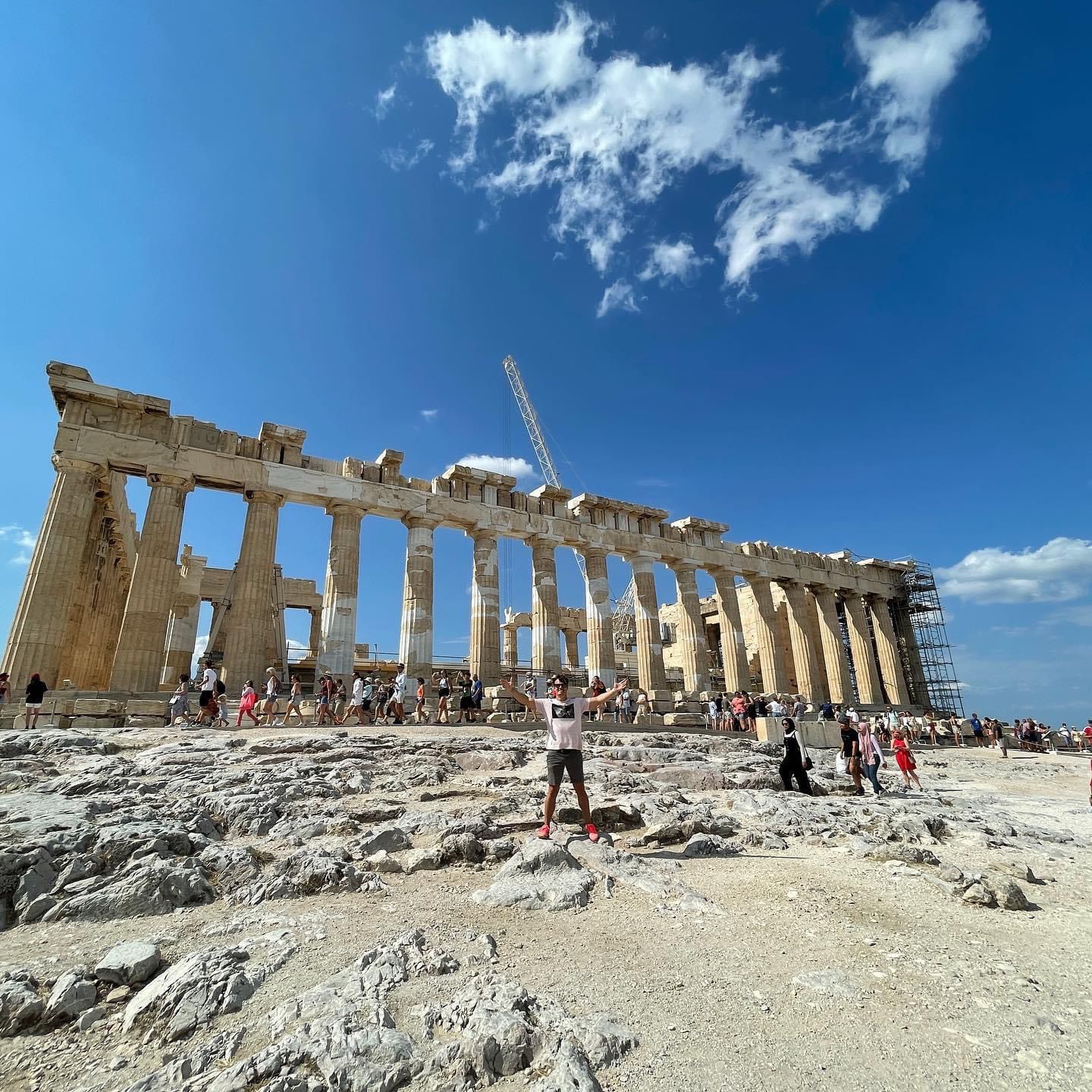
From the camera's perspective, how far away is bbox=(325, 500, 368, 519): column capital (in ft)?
79.7

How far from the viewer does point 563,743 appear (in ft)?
21.4

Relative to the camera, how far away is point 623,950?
3.91 meters

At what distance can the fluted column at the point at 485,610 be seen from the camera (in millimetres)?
25109

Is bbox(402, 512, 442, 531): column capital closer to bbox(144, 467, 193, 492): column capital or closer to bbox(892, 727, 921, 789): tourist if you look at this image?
bbox(144, 467, 193, 492): column capital

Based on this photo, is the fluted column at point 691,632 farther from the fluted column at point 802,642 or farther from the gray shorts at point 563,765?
the gray shorts at point 563,765

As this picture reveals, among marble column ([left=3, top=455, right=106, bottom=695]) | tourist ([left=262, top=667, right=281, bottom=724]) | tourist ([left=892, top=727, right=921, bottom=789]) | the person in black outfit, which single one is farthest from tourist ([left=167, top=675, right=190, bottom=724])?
tourist ([left=892, top=727, right=921, bottom=789])

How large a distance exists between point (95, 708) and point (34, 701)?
1.35m

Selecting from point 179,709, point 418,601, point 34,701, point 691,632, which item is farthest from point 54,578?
point 691,632

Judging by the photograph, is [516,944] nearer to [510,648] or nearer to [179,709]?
[179,709]

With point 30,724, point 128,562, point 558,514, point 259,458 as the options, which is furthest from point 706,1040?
point 128,562

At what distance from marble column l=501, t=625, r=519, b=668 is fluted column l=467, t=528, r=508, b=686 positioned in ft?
29.1

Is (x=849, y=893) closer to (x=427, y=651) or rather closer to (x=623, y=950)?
(x=623, y=950)

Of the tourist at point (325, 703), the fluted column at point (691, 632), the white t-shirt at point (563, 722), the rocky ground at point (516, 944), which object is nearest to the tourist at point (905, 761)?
the rocky ground at point (516, 944)

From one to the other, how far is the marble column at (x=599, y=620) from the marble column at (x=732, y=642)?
6969 millimetres
